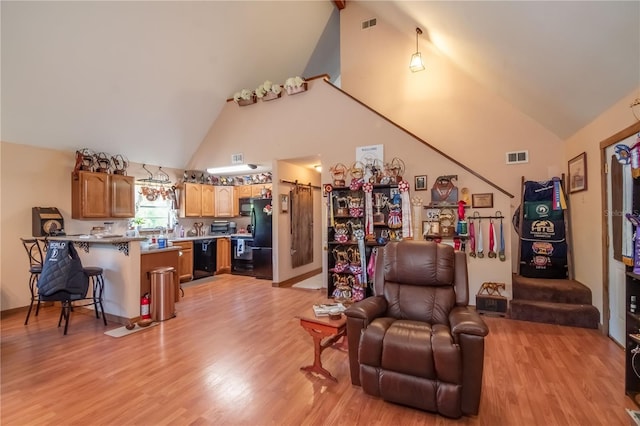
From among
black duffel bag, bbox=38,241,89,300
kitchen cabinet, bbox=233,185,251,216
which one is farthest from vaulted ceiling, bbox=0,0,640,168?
black duffel bag, bbox=38,241,89,300

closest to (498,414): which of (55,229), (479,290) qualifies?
(479,290)

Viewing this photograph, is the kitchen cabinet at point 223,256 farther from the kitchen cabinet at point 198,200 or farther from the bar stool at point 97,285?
the bar stool at point 97,285

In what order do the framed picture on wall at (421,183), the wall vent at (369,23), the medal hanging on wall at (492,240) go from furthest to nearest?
the wall vent at (369,23)
the framed picture on wall at (421,183)
the medal hanging on wall at (492,240)

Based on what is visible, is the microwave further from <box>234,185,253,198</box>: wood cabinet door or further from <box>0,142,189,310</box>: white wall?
<box>0,142,189,310</box>: white wall

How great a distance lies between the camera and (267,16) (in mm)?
5695

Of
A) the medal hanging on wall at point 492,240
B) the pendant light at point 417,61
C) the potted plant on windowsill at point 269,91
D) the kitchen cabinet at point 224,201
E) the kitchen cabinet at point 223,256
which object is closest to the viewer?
the medal hanging on wall at point 492,240

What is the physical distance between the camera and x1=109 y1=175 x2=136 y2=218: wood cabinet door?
219 inches

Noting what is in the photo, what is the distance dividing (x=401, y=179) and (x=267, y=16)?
402 centimetres

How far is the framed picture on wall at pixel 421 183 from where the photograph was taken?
4819 mm

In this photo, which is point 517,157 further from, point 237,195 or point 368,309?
point 237,195

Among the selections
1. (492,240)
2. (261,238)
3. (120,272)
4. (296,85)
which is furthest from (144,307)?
(492,240)

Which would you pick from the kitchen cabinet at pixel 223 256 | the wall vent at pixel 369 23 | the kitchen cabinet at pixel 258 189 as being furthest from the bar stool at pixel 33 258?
the wall vent at pixel 369 23

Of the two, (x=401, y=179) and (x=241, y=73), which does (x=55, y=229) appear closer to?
(x=241, y=73)

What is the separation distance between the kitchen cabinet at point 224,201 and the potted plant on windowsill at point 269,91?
2434mm
